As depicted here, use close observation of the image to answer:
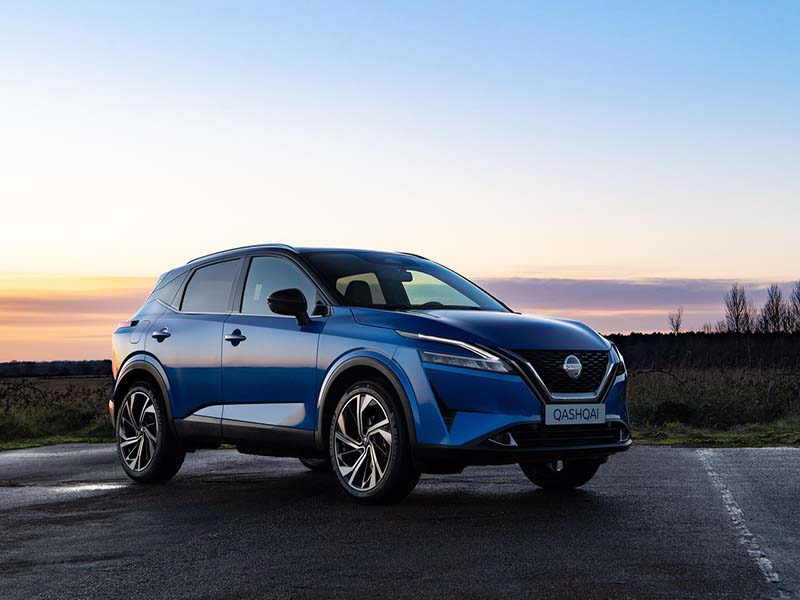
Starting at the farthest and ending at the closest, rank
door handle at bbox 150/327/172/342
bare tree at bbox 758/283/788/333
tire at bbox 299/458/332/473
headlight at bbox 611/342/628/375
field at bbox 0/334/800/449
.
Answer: bare tree at bbox 758/283/788/333, field at bbox 0/334/800/449, tire at bbox 299/458/332/473, door handle at bbox 150/327/172/342, headlight at bbox 611/342/628/375

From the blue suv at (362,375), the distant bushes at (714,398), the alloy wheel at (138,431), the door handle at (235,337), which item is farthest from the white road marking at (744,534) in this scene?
the distant bushes at (714,398)

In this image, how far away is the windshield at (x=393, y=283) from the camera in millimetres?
8805

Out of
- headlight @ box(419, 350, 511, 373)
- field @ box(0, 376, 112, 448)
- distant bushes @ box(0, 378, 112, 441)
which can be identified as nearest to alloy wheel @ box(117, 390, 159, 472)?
headlight @ box(419, 350, 511, 373)

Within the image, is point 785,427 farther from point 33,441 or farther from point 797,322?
point 797,322

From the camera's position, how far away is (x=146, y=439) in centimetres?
1030

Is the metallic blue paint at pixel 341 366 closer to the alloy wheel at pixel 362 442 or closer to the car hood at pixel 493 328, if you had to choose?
the car hood at pixel 493 328

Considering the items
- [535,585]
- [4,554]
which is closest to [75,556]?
[4,554]

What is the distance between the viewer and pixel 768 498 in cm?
832

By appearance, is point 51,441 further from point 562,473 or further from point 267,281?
point 562,473

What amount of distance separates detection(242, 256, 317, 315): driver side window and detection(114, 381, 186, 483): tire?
154cm

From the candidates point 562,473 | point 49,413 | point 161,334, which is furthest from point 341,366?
point 49,413

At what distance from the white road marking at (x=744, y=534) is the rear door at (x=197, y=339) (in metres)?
4.27

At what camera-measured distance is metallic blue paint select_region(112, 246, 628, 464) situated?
7445 mm

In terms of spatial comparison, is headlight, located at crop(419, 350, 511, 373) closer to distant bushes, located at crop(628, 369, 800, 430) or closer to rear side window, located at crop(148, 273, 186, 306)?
rear side window, located at crop(148, 273, 186, 306)
